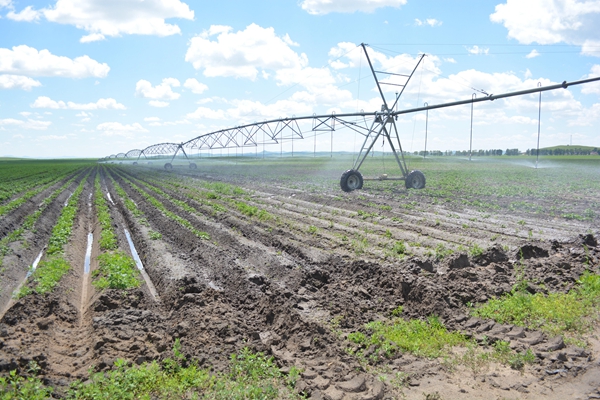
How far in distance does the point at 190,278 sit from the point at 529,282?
622 cm

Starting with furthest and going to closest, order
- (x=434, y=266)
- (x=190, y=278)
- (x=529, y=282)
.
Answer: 1. (x=434, y=266)
2. (x=190, y=278)
3. (x=529, y=282)

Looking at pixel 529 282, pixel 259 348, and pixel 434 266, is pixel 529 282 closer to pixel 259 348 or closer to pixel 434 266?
pixel 434 266

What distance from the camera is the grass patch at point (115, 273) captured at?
341 inches

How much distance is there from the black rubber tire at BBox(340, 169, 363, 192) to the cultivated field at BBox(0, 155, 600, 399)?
9.40 m

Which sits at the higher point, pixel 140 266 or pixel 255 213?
pixel 255 213

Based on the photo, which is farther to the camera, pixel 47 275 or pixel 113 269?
pixel 113 269

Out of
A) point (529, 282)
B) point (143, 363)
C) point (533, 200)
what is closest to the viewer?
point (143, 363)

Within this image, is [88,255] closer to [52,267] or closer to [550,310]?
[52,267]

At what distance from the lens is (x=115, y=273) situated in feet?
29.8

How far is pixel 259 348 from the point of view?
5875 millimetres

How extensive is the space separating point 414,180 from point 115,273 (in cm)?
1953

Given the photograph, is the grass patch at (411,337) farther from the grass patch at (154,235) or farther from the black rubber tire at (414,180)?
the black rubber tire at (414,180)

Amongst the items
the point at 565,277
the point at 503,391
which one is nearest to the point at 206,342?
the point at 503,391

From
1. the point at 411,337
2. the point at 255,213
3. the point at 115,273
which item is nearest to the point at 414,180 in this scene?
the point at 255,213
